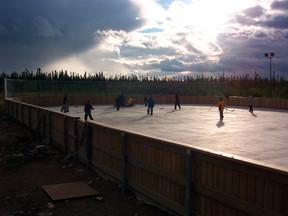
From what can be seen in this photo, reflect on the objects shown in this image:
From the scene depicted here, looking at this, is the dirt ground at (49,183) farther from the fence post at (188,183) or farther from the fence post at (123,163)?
the fence post at (188,183)

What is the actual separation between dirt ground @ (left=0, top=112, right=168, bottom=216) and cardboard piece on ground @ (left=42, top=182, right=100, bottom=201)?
12cm

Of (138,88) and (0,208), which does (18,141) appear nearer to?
(0,208)

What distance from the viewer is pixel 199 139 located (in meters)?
17.8

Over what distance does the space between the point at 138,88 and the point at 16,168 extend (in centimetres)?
4566

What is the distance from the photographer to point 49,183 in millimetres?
9648

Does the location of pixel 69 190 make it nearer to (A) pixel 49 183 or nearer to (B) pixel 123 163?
(A) pixel 49 183

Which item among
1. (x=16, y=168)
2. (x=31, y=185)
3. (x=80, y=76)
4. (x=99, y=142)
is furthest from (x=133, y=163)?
(x=80, y=76)

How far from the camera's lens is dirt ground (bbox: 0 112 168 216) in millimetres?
7543

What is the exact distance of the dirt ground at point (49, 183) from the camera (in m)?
7.54

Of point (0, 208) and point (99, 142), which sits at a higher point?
point (99, 142)

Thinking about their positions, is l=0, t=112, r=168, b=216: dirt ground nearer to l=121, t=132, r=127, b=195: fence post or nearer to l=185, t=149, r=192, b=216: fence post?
l=121, t=132, r=127, b=195: fence post

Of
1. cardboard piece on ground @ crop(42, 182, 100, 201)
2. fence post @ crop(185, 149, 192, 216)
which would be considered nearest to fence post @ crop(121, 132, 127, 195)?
cardboard piece on ground @ crop(42, 182, 100, 201)

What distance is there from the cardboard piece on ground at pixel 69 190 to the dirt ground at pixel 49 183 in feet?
0.40

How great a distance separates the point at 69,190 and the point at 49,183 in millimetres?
1131
